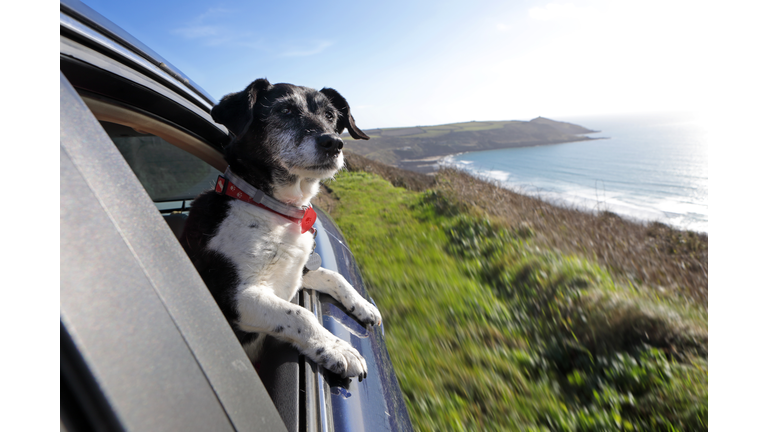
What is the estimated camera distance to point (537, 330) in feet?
12.7

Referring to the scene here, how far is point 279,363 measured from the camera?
1541mm

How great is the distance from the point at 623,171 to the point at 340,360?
53266mm

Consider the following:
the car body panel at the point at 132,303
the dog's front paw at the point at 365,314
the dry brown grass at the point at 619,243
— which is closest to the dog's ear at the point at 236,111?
the dog's front paw at the point at 365,314

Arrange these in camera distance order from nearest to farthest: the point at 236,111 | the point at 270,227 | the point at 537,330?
1. the point at 270,227
2. the point at 236,111
3. the point at 537,330

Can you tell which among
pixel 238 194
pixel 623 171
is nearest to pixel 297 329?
pixel 238 194

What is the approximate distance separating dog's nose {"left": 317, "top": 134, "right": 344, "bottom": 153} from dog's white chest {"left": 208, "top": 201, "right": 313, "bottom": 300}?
0.57 meters

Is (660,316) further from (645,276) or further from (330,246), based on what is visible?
(330,246)

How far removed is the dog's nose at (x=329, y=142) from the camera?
2.36m

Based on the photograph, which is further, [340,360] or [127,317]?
[340,360]

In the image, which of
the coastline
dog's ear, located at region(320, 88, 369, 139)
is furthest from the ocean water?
dog's ear, located at region(320, 88, 369, 139)

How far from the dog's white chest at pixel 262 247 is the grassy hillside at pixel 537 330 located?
153 centimetres

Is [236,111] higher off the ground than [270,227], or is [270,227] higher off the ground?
[236,111]

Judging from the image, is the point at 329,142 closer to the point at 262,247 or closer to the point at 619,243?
the point at 262,247

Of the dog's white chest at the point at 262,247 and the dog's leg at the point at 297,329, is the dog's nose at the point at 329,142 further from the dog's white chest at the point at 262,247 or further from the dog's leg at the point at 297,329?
the dog's leg at the point at 297,329
